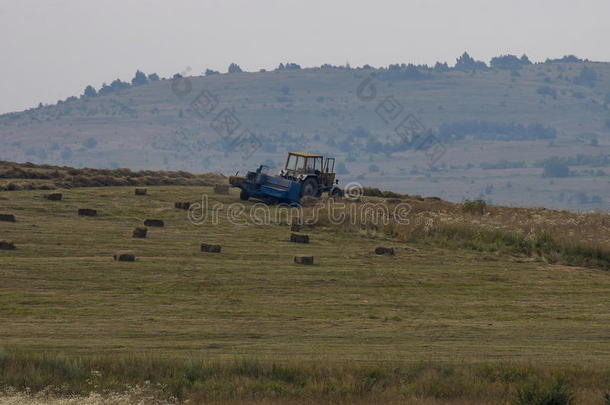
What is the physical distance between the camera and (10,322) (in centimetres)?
2139

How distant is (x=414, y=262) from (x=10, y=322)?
1568 cm

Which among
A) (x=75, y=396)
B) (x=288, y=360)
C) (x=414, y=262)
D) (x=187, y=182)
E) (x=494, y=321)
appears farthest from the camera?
(x=187, y=182)

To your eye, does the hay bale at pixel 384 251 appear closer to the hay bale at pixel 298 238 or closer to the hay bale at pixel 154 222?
the hay bale at pixel 298 238

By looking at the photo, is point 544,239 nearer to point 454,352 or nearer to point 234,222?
point 234,222

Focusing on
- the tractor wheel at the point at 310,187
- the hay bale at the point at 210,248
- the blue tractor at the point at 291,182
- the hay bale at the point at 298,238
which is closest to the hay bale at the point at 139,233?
the hay bale at the point at 210,248

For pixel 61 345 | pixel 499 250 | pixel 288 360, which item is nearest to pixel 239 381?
pixel 288 360

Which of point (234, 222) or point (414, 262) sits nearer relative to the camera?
point (414, 262)

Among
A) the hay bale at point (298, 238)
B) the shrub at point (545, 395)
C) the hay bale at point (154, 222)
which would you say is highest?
the hay bale at point (154, 222)

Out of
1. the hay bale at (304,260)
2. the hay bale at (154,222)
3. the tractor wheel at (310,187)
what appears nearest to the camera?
the hay bale at (304,260)

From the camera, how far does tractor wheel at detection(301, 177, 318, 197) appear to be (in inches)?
1966

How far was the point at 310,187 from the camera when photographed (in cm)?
5044

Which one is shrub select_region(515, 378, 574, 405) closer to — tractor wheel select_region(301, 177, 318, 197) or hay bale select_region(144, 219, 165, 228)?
hay bale select_region(144, 219, 165, 228)

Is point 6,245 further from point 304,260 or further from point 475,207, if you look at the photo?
point 475,207

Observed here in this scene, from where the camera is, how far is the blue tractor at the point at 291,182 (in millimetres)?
48719
